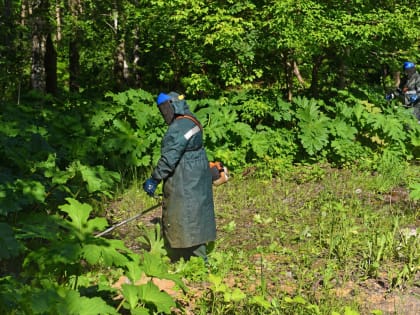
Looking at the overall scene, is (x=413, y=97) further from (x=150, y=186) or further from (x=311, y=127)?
(x=150, y=186)

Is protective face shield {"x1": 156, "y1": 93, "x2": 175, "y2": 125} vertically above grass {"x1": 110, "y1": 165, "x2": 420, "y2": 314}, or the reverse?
protective face shield {"x1": 156, "y1": 93, "x2": 175, "y2": 125}

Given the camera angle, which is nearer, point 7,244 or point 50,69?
point 7,244

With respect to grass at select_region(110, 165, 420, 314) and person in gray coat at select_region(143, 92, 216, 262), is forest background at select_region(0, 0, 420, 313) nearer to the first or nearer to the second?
grass at select_region(110, 165, 420, 314)

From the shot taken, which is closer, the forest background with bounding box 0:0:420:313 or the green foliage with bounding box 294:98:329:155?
the forest background with bounding box 0:0:420:313

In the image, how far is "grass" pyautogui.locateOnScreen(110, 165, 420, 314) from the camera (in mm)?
4473

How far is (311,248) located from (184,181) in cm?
169

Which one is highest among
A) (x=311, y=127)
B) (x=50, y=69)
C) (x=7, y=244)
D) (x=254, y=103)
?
(x=50, y=69)

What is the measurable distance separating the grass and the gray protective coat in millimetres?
320

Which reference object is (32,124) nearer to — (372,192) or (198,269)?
(198,269)

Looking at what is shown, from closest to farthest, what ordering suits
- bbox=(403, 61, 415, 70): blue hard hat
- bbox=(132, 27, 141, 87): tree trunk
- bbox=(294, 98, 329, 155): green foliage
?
bbox=(294, 98, 329, 155): green foliage < bbox=(403, 61, 415, 70): blue hard hat < bbox=(132, 27, 141, 87): tree trunk

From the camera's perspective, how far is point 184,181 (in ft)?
17.0

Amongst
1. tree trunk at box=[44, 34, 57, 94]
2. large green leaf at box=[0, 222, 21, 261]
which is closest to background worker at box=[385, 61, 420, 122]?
large green leaf at box=[0, 222, 21, 261]

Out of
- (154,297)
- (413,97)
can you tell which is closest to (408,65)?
(413,97)

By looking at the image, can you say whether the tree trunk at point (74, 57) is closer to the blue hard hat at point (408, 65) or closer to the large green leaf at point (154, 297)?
the blue hard hat at point (408, 65)
